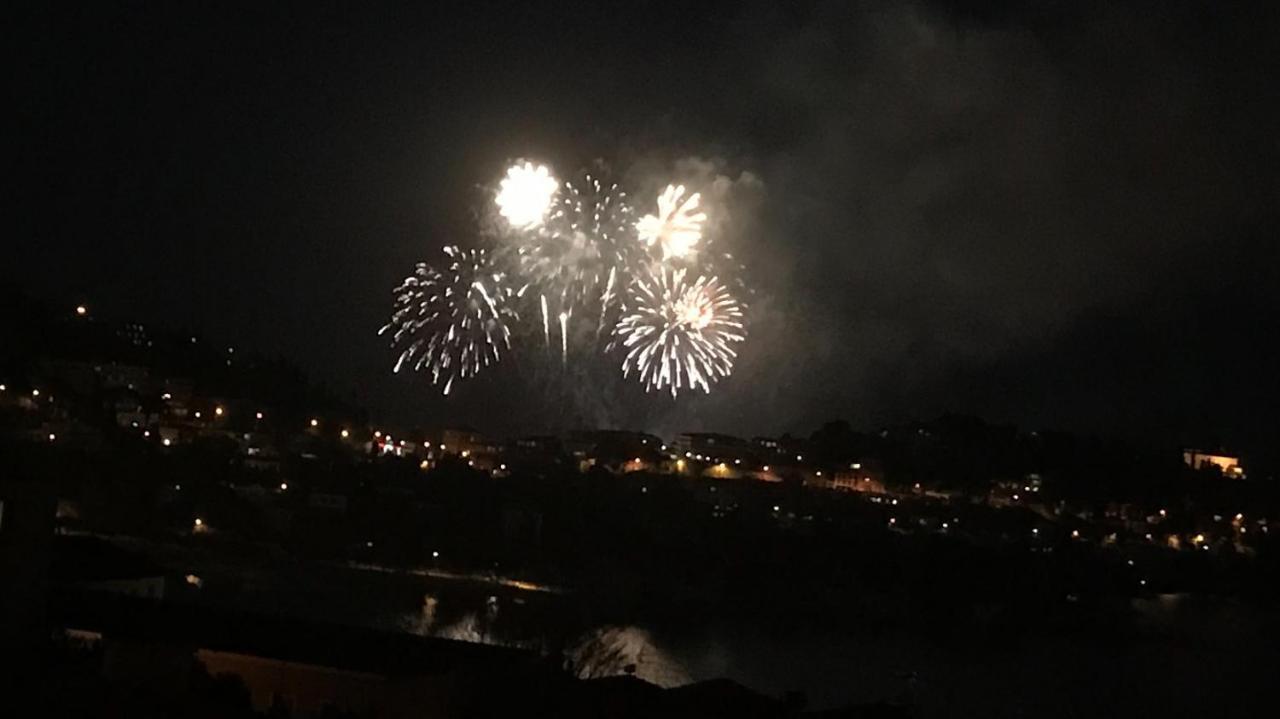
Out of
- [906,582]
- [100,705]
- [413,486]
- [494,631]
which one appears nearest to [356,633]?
[100,705]

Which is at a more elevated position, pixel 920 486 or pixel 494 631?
pixel 920 486

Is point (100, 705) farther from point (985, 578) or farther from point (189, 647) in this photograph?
point (985, 578)

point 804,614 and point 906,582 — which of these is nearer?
point 804,614

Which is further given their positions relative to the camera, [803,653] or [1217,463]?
[1217,463]

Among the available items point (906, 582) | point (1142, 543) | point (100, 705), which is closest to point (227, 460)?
point (906, 582)

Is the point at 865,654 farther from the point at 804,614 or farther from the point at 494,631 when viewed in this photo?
the point at 494,631

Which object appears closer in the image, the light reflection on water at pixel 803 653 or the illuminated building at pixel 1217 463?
the light reflection on water at pixel 803 653

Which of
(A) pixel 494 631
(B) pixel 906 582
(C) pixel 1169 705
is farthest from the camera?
(B) pixel 906 582

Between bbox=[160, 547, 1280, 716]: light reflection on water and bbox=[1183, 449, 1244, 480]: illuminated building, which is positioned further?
bbox=[1183, 449, 1244, 480]: illuminated building

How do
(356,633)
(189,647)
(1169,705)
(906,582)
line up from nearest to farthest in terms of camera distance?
(189,647) < (356,633) < (1169,705) < (906,582)
